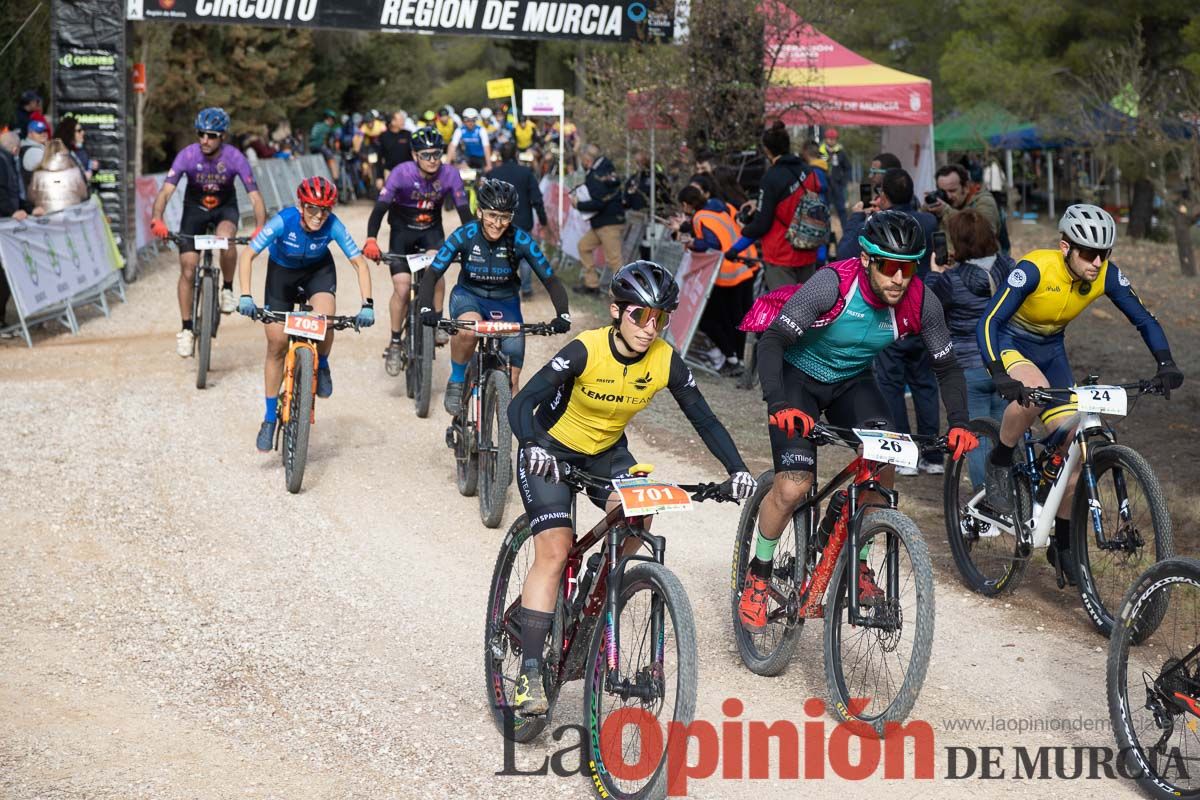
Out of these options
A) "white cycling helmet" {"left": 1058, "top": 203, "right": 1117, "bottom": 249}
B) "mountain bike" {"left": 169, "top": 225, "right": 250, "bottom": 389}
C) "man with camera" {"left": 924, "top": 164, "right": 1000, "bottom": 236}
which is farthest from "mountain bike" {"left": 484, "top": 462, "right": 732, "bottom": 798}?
"mountain bike" {"left": 169, "top": 225, "right": 250, "bottom": 389}

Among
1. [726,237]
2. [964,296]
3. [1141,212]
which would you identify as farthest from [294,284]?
[1141,212]

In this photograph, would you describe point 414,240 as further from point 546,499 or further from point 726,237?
point 546,499

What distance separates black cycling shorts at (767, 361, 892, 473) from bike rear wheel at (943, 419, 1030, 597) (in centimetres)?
143

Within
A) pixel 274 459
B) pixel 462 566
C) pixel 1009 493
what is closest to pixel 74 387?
pixel 274 459

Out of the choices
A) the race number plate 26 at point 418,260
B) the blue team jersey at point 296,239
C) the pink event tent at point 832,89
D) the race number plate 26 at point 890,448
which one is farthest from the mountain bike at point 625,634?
the pink event tent at point 832,89

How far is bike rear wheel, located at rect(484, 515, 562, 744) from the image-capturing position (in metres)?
5.62

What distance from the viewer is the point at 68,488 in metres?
9.84

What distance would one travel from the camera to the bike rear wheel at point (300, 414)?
9570 millimetres

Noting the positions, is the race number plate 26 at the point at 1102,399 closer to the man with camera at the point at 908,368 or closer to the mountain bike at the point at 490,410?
the man with camera at the point at 908,368

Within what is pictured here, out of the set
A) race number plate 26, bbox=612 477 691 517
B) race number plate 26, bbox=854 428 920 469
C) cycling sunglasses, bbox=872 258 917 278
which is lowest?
race number plate 26, bbox=612 477 691 517

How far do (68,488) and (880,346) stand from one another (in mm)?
6124

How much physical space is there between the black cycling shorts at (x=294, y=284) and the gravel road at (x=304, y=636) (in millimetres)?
1213

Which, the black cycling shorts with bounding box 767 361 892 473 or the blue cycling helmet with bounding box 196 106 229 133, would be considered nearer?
the black cycling shorts with bounding box 767 361 892 473

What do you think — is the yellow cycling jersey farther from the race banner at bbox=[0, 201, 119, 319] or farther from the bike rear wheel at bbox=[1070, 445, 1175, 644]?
the race banner at bbox=[0, 201, 119, 319]
